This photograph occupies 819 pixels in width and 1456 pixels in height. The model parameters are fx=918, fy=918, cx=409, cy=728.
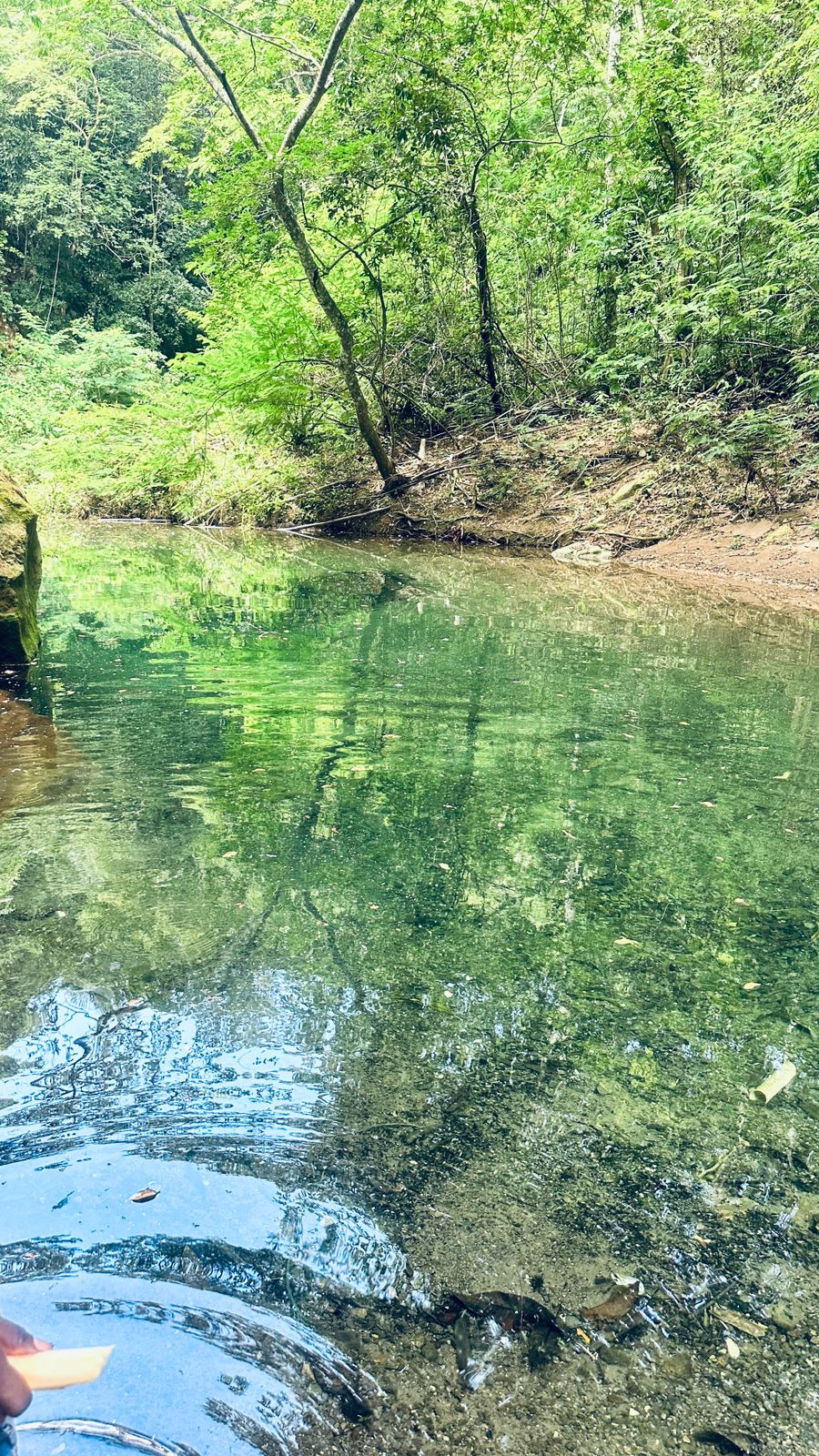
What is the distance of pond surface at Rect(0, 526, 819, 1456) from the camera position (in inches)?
65.9

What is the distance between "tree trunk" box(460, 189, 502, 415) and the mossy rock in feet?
34.8

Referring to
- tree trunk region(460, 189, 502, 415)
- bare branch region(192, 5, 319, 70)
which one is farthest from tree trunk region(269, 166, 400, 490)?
tree trunk region(460, 189, 502, 415)

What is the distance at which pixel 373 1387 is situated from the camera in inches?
64.5

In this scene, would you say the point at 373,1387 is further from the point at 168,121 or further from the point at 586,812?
the point at 168,121

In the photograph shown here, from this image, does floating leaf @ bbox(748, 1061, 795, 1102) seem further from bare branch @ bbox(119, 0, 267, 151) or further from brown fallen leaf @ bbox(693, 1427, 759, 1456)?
bare branch @ bbox(119, 0, 267, 151)

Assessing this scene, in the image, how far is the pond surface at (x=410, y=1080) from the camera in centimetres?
167

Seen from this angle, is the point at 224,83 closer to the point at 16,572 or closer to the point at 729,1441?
the point at 16,572

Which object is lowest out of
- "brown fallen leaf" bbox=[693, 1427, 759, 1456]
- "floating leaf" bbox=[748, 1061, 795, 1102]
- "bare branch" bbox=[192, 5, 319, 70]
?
"brown fallen leaf" bbox=[693, 1427, 759, 1456]

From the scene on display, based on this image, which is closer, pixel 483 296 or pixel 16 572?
pixel 16 572

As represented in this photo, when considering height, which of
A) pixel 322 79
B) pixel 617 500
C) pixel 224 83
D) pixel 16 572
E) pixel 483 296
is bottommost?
pixel 16 572

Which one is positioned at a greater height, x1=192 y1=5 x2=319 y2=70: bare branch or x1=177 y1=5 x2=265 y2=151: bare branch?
x1=192 y1=5 x2=319 y2=70: bare branch

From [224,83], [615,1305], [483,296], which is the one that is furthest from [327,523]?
[615,1305]

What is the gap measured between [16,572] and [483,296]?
11.9 meters

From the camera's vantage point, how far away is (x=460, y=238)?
14.9 meters
